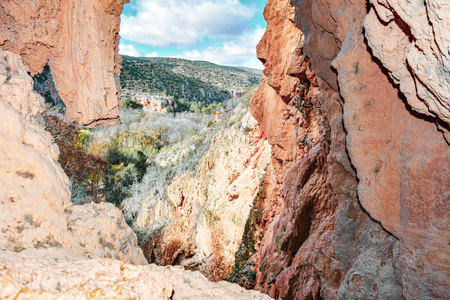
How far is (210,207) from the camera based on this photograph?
43.4 feet

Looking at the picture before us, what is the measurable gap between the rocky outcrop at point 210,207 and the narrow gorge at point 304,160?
264 centimetres

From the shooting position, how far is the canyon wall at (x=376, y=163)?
230 centimetres

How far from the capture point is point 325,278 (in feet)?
16.2

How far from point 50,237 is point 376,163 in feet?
12.8

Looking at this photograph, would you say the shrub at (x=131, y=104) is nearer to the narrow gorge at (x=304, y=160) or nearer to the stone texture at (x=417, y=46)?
the narrow gorge at (x=304, y=160)

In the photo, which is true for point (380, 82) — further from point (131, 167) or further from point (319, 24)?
point (131, 167)

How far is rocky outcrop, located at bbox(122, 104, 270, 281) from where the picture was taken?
38.7 ft

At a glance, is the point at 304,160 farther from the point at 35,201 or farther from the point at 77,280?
the point at 77,280

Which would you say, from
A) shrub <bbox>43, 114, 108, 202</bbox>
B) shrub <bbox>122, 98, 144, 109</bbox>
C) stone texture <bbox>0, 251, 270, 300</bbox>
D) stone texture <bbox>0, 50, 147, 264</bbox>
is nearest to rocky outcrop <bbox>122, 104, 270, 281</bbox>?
shrub <bbox>43, 114, 108, 202</bbox>

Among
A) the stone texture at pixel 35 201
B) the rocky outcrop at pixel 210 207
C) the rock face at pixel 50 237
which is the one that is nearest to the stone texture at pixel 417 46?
the rock face at pixel 50 237

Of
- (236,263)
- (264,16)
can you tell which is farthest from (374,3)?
(236,263)

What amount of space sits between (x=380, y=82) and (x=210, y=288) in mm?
3151

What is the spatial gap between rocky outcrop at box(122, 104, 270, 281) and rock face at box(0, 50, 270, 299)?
8085mm

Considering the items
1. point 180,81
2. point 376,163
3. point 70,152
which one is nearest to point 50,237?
point 376,163
